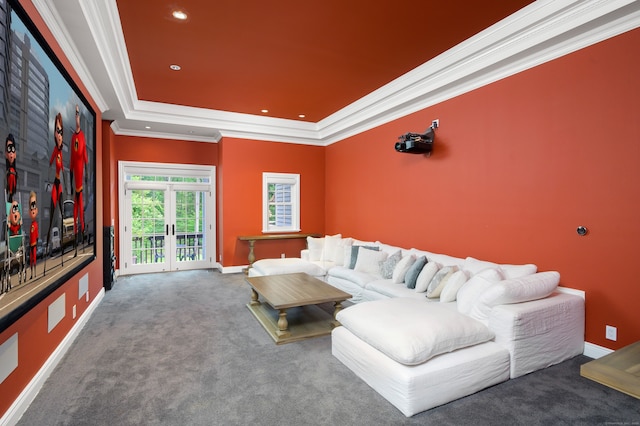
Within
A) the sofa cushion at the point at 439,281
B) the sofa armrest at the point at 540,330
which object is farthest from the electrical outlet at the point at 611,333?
the sofa cushion at the point at 439,281

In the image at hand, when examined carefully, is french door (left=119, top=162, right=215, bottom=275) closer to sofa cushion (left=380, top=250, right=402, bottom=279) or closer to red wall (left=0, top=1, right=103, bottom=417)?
red wall (left=0, top=1, right=103, bottom=417)

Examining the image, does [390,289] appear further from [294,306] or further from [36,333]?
[36,333]

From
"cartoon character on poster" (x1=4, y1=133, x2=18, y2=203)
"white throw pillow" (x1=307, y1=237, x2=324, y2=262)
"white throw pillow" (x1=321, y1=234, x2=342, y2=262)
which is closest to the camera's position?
"cartoon character on poster" (x1=4, y1=133, x2=18, y2=203)

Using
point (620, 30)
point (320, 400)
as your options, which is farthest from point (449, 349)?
point (620, 30)

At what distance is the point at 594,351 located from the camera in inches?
120

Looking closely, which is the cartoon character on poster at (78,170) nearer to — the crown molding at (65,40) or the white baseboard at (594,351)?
the crown molding at (65,40)

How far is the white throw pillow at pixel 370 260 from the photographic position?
4.95 m

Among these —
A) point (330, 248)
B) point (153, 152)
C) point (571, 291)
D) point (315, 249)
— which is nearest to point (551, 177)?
point (571, 291)

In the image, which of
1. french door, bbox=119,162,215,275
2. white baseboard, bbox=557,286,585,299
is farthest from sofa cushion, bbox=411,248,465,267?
french door, bbox=119,162,215,275

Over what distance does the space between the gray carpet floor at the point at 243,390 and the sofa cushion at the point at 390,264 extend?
1456 mm

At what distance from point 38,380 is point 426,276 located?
3.56m

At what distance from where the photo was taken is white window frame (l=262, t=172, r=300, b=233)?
23.5 ft

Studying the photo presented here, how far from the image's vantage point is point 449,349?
8.13 feet

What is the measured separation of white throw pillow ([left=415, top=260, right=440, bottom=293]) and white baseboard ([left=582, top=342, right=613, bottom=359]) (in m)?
1.45
